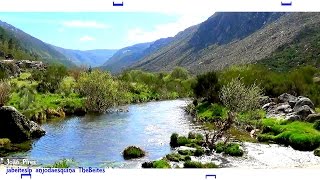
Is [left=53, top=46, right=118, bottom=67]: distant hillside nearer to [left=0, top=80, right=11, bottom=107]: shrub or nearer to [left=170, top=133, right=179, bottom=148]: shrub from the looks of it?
[left=0, top=80, right=11, bottom=107]: shrub

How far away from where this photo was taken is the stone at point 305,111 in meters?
17.8

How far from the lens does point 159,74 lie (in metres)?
43.5

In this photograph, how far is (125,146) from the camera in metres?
16.2

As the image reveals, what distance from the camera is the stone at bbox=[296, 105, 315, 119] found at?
1777 cm

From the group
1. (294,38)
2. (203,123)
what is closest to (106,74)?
(203,123)

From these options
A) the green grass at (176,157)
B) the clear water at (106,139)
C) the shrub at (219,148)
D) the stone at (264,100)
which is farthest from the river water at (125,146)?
the stone at (264,100)

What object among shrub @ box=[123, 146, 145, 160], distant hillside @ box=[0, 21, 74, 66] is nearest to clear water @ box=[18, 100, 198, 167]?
shrub @ box=[123, 146, 145, 160]

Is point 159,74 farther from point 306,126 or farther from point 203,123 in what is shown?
point 306,126

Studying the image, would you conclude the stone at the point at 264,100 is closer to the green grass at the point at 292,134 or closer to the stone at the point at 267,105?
the stone at the point at 267,105

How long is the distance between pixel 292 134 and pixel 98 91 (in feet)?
54.3

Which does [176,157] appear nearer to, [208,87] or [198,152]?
[198,152]

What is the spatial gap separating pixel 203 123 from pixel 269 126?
428 cm

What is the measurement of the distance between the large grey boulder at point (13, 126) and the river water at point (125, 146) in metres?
0.81

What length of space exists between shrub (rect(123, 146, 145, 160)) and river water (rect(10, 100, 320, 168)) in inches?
8.5
